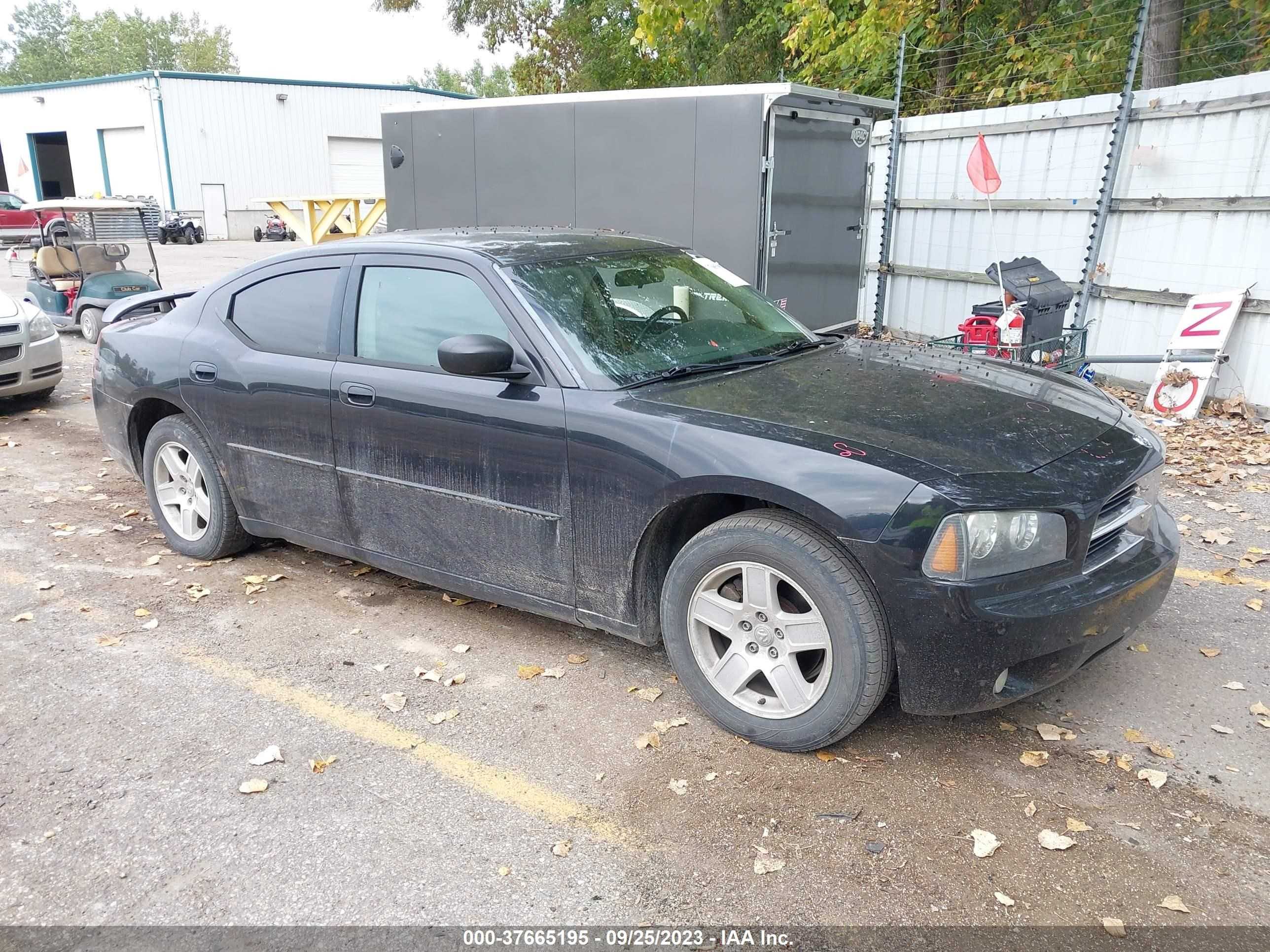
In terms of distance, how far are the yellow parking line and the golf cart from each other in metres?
9.75

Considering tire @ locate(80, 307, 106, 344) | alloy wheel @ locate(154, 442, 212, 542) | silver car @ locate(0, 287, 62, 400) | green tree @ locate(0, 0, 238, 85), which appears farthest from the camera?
green tree @ locate(0, 0, 238, 85)

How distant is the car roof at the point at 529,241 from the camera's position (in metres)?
4.09

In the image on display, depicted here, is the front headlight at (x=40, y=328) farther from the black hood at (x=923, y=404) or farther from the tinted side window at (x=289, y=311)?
the black hood at (x=923, y=404)

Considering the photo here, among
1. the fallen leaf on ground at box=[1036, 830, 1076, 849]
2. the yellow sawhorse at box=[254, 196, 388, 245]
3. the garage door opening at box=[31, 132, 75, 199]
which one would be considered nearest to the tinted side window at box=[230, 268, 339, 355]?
the fallen leaf on ground at box=[1036, 830, 1076, 849]

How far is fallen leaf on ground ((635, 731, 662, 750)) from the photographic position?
3.41 m

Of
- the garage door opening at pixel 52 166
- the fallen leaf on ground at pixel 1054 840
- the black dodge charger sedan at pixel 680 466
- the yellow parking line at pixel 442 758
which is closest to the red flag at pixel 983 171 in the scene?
the black dodge charger sedan at pixel 680 466

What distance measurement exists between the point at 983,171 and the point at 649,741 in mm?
6697

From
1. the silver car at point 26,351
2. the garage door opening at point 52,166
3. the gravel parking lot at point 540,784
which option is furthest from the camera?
the garage door opening at point 52,166

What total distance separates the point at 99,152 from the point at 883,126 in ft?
115

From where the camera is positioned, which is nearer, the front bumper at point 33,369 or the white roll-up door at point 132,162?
the front bumper at point 33,369

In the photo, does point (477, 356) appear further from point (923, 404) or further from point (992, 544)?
point (992, 544)

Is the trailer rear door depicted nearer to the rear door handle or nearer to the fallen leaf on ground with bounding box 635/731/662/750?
the rear door handle

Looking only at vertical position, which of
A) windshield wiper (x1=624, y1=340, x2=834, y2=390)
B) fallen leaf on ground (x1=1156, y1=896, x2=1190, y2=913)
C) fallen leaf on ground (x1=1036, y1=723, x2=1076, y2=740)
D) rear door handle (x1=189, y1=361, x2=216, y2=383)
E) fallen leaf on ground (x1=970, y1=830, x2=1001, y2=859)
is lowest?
fallen leaf on ground (x1=970, y1=830, x2=1001, y2=859)

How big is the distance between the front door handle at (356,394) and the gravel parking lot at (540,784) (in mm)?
1020
